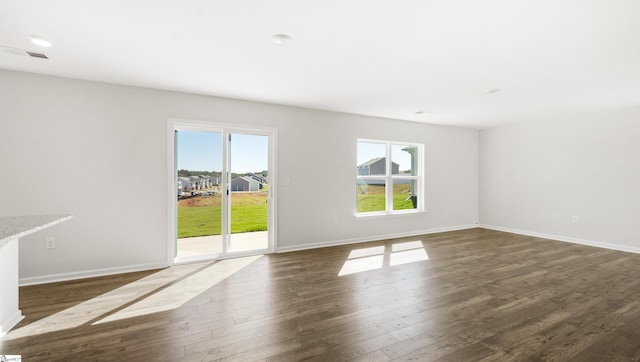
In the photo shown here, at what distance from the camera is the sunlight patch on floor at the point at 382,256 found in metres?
3.91

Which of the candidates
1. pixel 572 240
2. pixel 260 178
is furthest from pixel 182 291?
→ pixel 572 240

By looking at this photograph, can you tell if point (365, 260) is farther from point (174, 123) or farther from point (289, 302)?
point (174, 123)

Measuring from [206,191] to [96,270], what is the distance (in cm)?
162

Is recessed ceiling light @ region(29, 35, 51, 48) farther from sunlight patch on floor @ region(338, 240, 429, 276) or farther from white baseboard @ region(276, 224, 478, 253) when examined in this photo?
sunlight patch on floor @ region(338, 240, 429, 276)

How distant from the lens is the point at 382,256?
4.46 metres

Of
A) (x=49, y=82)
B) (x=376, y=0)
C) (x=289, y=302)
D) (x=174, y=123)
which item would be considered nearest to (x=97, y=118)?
(x=49, y=82)

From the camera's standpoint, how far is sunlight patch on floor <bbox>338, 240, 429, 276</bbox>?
3.91 m

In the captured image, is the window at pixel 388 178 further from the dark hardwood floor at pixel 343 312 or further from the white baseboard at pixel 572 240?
the white baseboard at pixel 572 240

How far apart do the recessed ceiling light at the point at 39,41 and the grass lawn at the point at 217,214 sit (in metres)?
2.23

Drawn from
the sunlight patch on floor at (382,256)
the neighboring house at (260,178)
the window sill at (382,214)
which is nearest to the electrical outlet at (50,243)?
the neighboring house at (260,178)

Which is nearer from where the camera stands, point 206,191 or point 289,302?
point 289,302

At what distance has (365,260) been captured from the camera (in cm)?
424

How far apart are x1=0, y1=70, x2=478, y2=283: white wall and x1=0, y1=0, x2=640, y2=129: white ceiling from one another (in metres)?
0.27

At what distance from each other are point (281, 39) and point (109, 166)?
2838 mm
